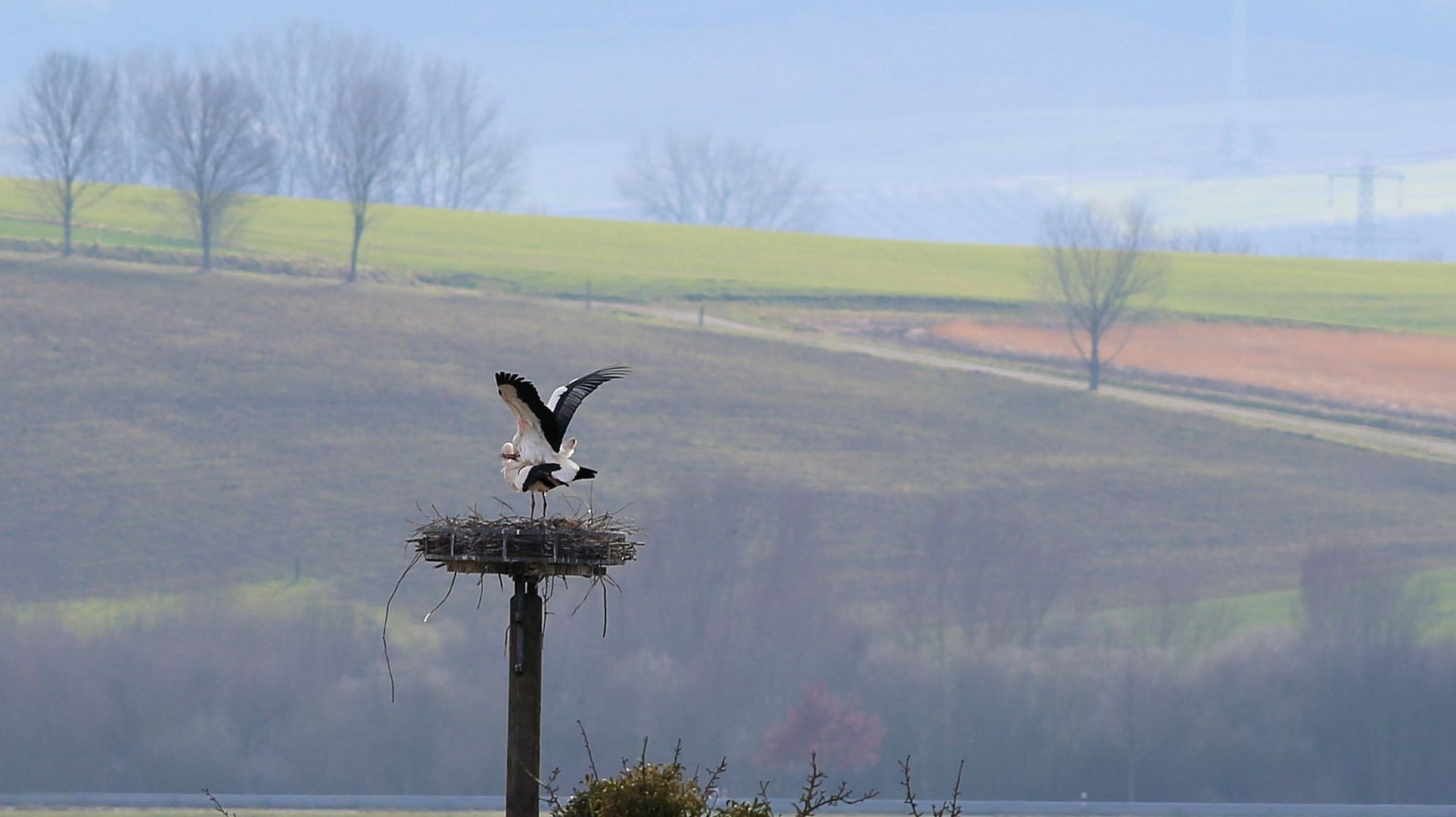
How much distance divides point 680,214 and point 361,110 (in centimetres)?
3118

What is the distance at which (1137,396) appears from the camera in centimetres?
9806

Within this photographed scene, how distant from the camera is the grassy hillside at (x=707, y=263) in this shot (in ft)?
371

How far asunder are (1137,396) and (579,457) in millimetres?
33628

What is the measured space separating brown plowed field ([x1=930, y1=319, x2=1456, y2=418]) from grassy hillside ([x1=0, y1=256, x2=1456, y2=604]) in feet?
27.3

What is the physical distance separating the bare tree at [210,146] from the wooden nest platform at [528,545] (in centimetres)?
9713

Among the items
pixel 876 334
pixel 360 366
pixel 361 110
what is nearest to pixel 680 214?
pixel 361 110

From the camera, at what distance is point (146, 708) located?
6694cm

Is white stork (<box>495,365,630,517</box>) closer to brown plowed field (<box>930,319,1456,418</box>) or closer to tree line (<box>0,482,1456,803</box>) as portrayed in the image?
tree line (<box>0,482,1456,803</box>)

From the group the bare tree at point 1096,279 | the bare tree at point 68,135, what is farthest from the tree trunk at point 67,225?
the bare tree at point 1096,279

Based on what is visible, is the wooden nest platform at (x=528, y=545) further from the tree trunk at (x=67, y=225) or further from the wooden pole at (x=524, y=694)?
the tree trunk at (x=67, y=225)

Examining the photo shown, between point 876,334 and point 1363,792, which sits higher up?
point 876,334

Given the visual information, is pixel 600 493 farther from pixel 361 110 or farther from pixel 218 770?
pixel 361 110

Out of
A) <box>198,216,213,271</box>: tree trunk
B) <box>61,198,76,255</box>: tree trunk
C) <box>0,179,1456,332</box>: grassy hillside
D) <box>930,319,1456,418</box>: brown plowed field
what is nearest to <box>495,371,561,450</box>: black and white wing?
<box>930,319,1456,418</box>: brown plowed field

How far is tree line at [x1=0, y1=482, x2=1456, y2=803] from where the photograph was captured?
65.6m
